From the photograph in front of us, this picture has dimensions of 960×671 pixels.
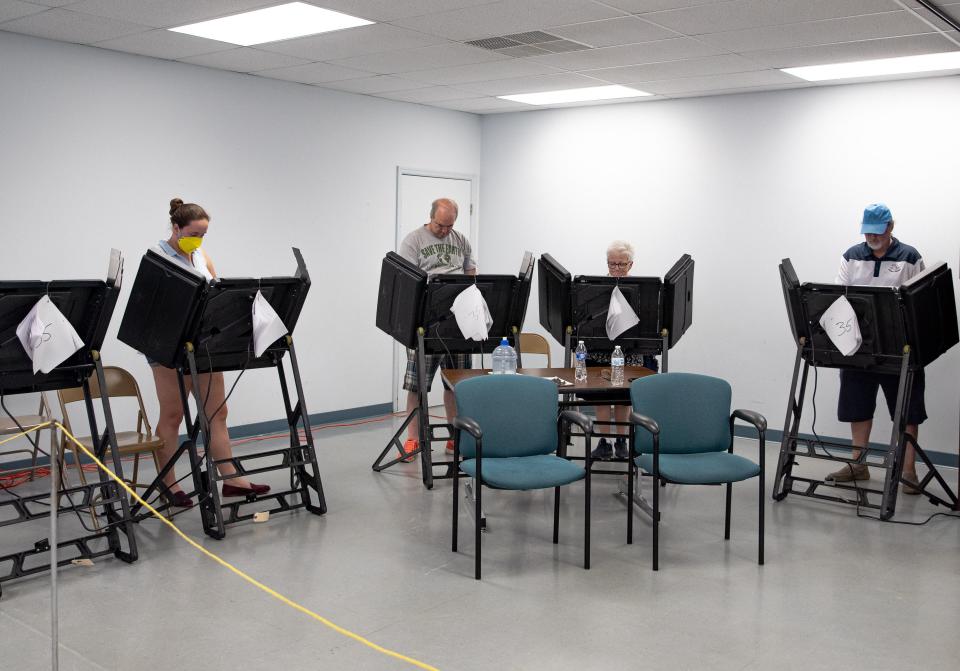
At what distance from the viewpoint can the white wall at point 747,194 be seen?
22.7 ft

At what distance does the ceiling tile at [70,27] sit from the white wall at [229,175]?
0.59 ft

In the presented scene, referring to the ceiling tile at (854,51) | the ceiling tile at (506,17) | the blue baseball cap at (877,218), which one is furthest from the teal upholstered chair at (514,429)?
the ceiling tile at (854,51)

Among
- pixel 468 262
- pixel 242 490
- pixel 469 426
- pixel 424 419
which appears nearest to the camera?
pixel 469 426

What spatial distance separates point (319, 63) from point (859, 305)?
13.3ft

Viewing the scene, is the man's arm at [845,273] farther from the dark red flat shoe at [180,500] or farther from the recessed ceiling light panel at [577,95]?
the dark red flat shoe at [180,500]

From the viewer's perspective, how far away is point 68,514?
5352mm

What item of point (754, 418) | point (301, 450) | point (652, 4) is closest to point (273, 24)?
point (652, 4)

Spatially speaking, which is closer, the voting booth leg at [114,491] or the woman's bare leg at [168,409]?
the voting booth leg at [114,491]

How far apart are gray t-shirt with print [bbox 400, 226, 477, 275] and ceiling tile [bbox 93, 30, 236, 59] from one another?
5.83ft

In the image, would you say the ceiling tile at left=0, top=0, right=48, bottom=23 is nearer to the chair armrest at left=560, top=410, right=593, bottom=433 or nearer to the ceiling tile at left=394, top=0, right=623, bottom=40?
the ceiling tile at left=394, top=0, right=623, bottom=40

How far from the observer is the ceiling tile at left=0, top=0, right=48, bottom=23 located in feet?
17.0

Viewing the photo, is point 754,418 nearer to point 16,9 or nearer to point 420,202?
point 16,9

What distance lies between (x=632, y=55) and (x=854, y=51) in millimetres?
1402

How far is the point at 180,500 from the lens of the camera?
5.39 meters
